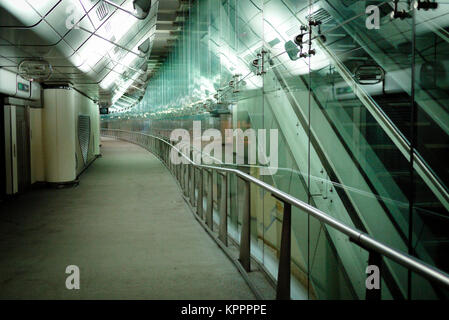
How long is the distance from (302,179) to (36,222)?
11.6ft

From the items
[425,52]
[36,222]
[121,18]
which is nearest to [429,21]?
[425,52]

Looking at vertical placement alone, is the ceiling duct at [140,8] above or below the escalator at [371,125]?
above

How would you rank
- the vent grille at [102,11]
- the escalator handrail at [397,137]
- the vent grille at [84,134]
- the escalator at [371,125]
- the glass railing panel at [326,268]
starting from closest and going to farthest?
the escalator handrail at [397,137] → the glass railing panel at [326,268] → the escalator at [371,125] → the vent grille at [102,11] → the vent grille at [84,134]

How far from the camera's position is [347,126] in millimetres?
4219

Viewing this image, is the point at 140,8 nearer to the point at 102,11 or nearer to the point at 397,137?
the point at 102,11

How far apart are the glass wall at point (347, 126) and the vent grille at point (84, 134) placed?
6.84 metres

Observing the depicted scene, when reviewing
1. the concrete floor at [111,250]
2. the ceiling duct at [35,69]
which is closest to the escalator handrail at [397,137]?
the concrete floor at [111,250]

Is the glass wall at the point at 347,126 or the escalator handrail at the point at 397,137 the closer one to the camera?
the escalator handrail at the point at 397,137

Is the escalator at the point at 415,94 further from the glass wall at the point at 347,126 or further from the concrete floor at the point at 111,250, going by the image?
the concrete floor at the point at 111,250

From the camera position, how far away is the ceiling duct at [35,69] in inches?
229

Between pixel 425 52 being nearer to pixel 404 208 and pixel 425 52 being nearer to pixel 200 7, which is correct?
pixel 404 208

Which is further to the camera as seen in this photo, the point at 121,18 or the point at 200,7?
the point at 200,7

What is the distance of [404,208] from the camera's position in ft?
12.0
